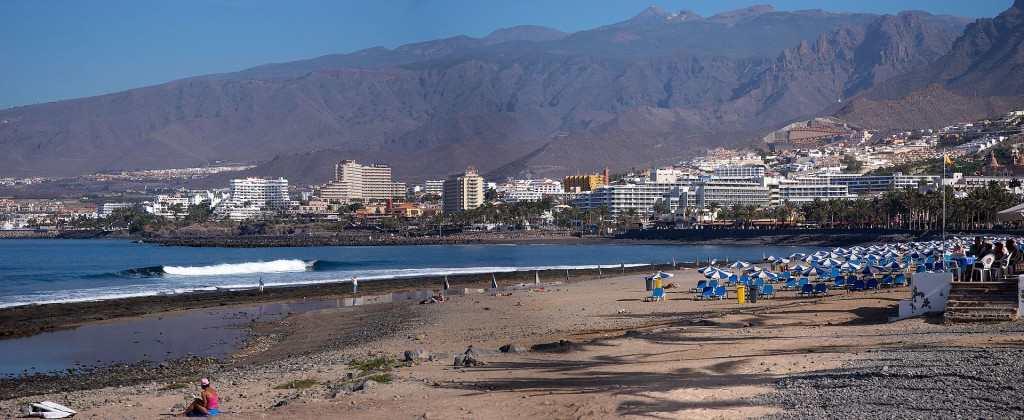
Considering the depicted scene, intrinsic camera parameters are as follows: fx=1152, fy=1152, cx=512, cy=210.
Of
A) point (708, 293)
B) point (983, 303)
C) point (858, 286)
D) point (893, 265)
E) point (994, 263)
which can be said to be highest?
point (994, 263)

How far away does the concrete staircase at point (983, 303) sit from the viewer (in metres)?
17.7

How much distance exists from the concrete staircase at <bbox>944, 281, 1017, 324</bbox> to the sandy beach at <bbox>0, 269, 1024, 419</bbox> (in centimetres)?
48

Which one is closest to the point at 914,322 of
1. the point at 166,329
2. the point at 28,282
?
the point at 166,329

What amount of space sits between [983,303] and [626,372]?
6.62m

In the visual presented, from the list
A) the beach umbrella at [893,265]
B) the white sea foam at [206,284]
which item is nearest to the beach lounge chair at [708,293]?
the beach umbrella at [893,265]

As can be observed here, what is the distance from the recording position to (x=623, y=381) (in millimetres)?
14250

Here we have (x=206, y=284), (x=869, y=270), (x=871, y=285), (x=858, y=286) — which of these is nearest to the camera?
(x=858, y=286)

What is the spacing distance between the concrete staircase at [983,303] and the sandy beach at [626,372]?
0.48m

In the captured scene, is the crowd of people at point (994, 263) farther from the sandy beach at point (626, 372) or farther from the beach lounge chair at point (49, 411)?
the beach lounge chair at point (49, 411)

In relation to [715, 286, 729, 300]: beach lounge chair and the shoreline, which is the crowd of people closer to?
[715, 286, 729, 300]: beach lounge chair

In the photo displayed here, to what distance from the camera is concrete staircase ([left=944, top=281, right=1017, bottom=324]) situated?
17672mm

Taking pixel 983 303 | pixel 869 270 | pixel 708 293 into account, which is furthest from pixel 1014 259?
pixel 869 270

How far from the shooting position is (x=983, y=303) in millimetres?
18078

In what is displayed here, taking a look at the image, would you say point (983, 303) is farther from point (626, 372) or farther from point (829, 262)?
point (829, 262)
